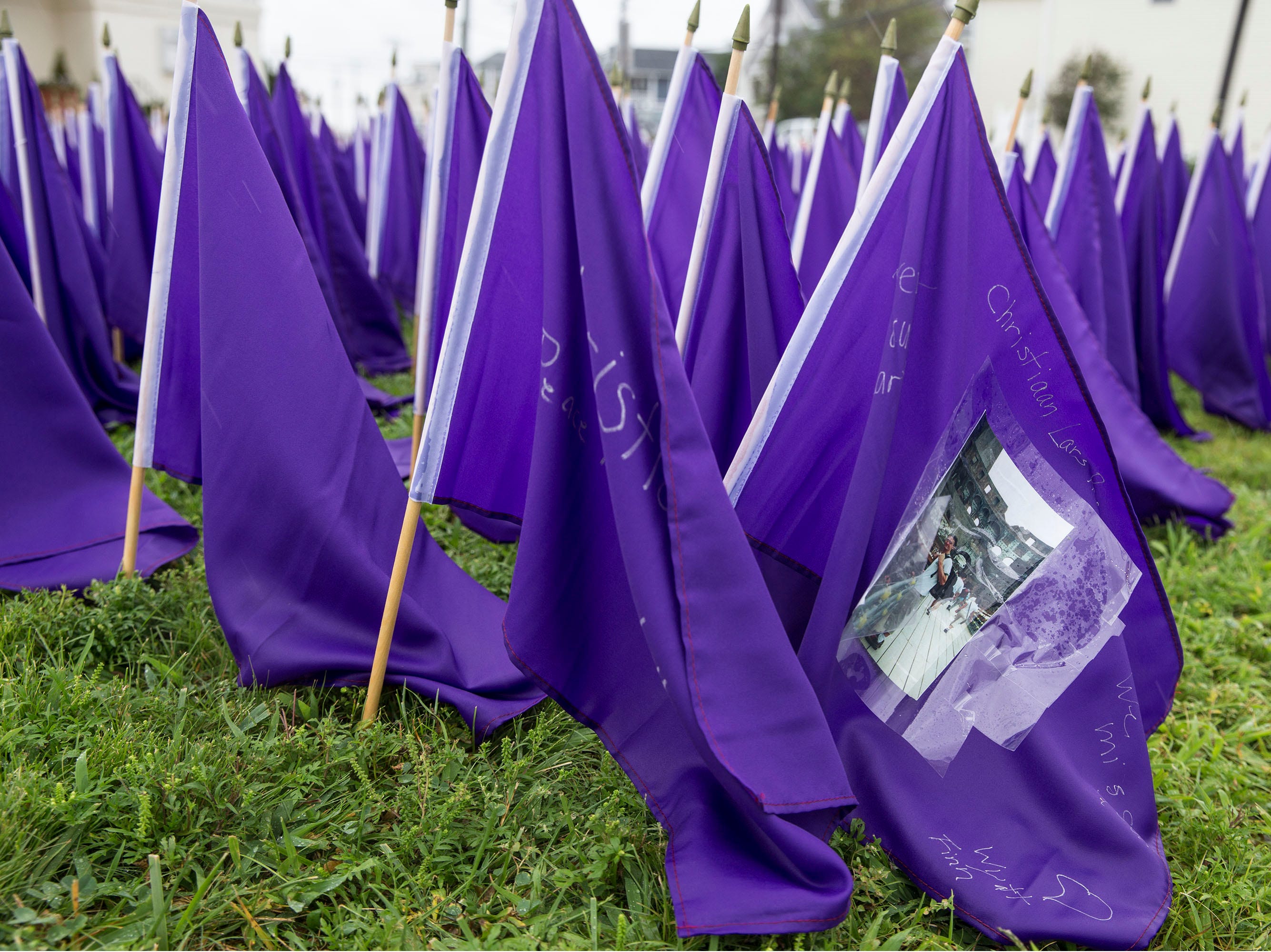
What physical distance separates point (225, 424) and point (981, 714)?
195 cm

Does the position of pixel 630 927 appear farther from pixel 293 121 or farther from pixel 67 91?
pixel 67 91

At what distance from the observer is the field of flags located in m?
1.83

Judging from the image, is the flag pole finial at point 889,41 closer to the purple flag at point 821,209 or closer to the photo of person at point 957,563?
the purple flag at point 821,209

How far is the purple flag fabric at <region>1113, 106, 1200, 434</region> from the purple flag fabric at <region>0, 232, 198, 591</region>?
5.46m

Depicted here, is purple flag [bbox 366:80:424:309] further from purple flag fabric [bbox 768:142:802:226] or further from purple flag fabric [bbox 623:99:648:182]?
purple flag fabric [bbox 768:142:802:226]

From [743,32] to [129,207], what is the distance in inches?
162

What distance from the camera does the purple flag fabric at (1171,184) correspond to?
6598 millimetres

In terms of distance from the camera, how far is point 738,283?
2521 millimetres

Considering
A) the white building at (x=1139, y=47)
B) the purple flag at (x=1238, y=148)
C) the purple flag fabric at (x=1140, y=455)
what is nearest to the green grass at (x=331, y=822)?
the purple flag fabric at (x=1140, y=455)

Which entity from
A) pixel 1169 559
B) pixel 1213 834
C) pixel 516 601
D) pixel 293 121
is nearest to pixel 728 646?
pixel 516 601

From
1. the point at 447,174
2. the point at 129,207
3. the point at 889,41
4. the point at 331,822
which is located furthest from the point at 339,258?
the point at 331,822

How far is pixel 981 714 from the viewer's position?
6.68ft

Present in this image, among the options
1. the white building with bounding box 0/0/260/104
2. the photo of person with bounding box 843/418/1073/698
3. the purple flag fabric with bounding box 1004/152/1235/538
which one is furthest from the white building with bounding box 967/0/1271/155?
the photo of person with bounding box 843/418/1073/698

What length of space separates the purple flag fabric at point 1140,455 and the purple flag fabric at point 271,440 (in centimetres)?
283
